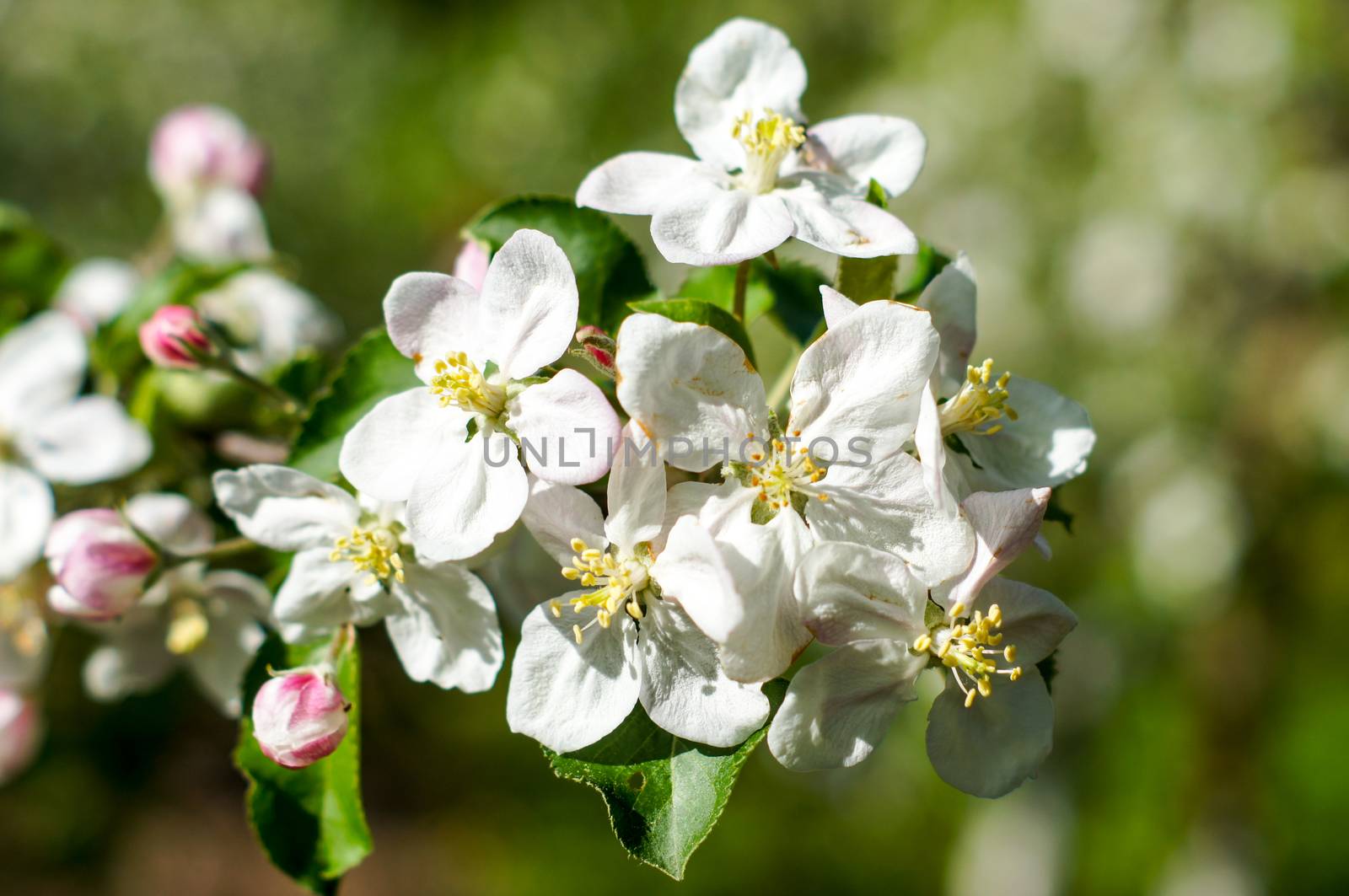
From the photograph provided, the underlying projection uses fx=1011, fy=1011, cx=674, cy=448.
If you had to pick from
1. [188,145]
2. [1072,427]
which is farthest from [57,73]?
[1072,427]

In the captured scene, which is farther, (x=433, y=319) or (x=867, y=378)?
(x=433, y=319)

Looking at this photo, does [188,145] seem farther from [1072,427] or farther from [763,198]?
[1072,427]

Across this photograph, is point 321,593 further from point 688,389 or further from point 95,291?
point 95,291

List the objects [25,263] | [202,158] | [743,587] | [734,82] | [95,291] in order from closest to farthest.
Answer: [743,587] < [734,82] < [25,263] < [95,291] < [202,158]

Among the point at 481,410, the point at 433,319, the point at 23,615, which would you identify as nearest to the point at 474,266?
the point at 433,319

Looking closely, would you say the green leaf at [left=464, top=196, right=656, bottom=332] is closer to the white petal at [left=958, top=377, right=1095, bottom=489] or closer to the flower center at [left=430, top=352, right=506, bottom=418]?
the flower center at [left=430, top=352, right=506, bottom=418]

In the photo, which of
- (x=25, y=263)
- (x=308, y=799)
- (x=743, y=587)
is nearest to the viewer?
(x=743, y=587)

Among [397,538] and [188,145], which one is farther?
[188,145]

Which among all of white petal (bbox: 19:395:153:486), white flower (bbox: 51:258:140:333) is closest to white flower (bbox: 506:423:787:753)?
white petal (bbox: 19:395:153:486)
